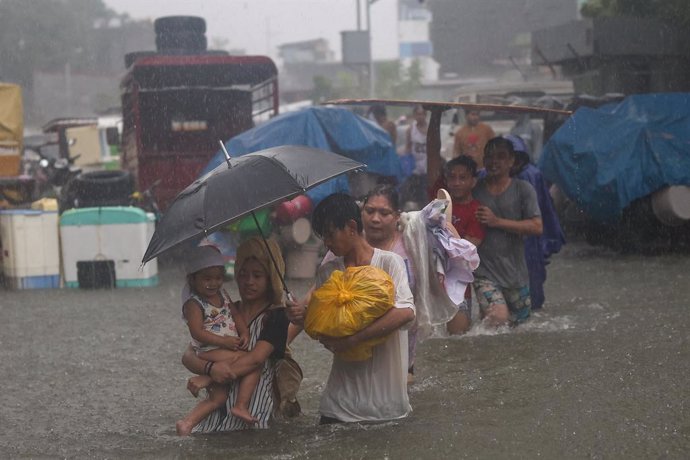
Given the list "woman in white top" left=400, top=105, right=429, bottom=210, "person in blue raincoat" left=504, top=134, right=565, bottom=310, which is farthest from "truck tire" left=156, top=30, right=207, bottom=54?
"person in blue raincoat" left=504, top=134, right=565, bottom=310

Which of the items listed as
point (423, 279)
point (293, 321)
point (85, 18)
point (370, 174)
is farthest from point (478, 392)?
point (85, 18)

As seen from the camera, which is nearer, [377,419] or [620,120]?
[377,419]

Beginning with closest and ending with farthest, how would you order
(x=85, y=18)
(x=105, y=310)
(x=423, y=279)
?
(x=423, y=279), (x=105, y=310), (x=85, y=18)

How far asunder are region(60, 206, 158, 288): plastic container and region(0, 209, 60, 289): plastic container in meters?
0.21

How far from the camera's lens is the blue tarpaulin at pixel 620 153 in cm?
1292

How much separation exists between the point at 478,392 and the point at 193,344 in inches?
73.0

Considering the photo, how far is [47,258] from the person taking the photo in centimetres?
1284

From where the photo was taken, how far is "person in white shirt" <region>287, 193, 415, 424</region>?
5.36 m

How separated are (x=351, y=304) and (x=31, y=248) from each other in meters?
8.39

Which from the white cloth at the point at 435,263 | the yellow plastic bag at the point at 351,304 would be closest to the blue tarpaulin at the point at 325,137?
the white cloth at the point at 435,263

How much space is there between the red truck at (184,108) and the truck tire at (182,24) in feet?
6.15

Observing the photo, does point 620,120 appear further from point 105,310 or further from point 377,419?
point 377,419

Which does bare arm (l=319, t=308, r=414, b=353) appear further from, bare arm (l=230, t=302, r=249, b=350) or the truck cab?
the truck cab

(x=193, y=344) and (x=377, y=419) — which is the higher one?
(x=193, y=344)
